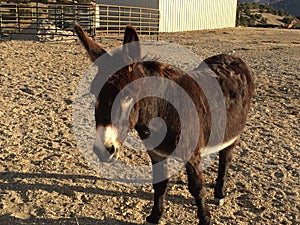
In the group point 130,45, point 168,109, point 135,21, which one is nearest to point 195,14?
point 135,21

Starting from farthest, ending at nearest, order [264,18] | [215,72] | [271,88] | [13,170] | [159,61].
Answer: [264,18]
[271,88]
[13,170]
[215,72]
[159,61]

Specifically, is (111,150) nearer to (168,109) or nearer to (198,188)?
(168,109)

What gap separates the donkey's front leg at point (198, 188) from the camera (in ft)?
10.4

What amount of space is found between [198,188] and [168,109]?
85 centimetres

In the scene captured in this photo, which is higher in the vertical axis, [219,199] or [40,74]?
[40,74]

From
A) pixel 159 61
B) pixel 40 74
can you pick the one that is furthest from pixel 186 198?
pixel 40 74

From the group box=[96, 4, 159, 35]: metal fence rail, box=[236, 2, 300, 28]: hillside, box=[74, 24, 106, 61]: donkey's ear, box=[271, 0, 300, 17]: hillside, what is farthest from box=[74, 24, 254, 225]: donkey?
box=[271, 0, 300, 17]: hillside

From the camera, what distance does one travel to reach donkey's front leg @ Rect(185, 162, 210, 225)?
318 centimetres

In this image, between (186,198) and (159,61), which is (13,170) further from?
(159,61)

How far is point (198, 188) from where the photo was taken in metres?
3.24

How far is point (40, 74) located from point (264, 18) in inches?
1961

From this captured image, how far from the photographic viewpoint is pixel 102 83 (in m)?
2.57

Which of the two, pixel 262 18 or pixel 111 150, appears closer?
pixel 111 150

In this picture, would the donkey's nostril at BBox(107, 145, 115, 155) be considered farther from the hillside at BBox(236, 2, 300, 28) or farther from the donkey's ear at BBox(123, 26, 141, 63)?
the hillside at BBox(236, 2, 300, 28)
